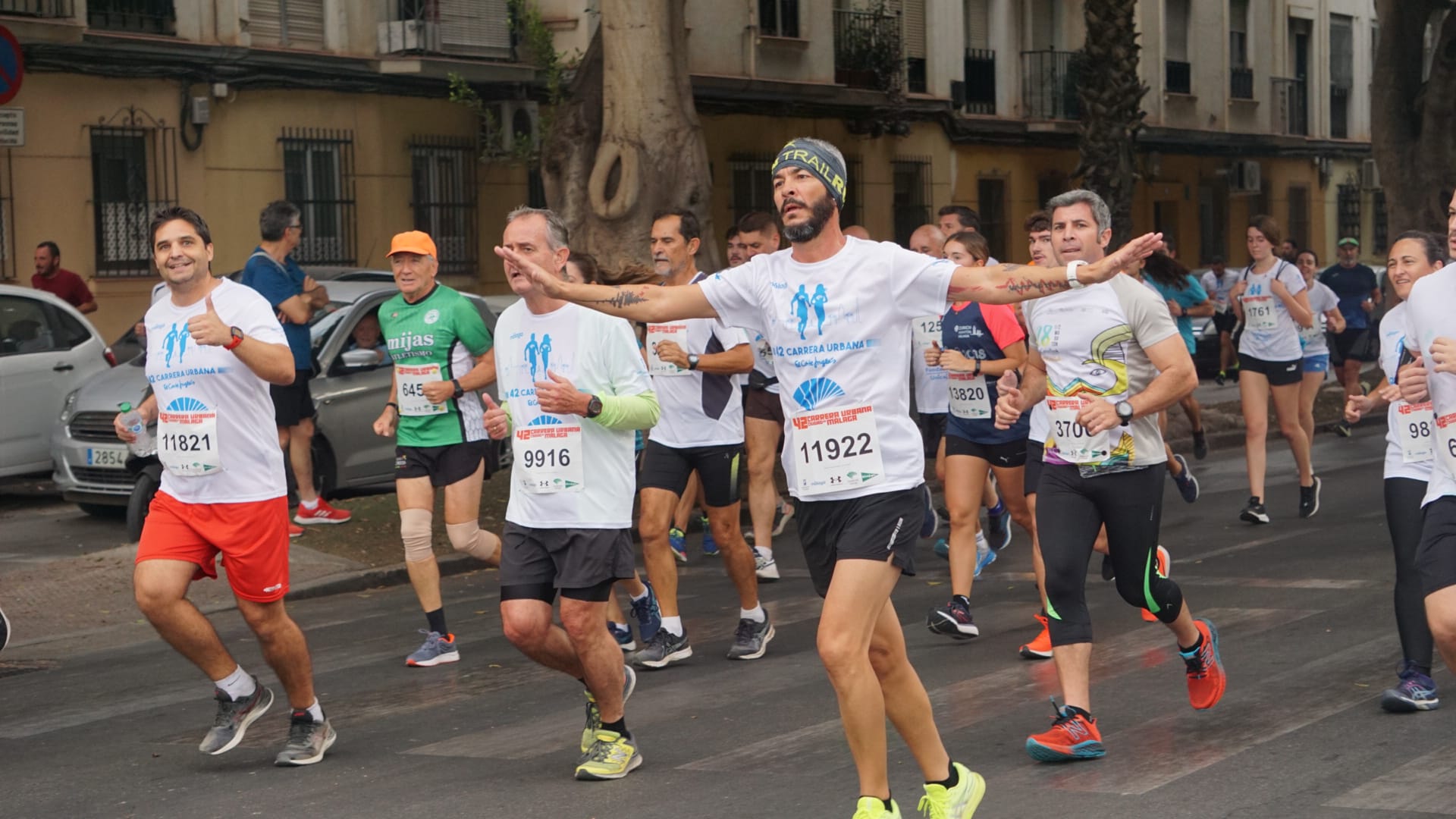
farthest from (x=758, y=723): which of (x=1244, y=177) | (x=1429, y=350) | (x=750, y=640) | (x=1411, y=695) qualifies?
(x=1244, y=177)

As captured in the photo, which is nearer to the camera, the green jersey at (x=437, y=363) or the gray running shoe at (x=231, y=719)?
the gray running shoe at (x=231, y=719)

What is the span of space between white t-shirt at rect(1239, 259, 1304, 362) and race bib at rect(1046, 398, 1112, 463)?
6.55 meters

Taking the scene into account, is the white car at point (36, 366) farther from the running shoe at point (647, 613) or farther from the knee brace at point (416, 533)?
the running shoe at point (647, 613)

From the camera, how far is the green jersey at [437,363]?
8.92m

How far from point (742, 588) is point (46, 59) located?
564 inches

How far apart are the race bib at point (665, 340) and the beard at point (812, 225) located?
3.60 meters

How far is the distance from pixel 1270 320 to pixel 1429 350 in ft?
24.6

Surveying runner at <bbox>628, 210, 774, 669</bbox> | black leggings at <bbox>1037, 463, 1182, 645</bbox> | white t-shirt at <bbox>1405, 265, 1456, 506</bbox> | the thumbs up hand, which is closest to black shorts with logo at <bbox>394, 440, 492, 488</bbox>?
runner at <bbox>628, 210, 774, 669</bbox>

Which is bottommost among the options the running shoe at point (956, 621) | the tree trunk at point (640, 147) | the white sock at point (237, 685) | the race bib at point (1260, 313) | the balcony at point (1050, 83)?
the running shoe at point (956, 621)

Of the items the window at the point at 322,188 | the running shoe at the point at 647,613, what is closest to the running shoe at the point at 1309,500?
the running shoe at the point at 647,613

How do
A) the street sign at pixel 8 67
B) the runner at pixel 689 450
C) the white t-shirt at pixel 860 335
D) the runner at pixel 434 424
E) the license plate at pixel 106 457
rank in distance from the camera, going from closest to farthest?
1. the white t-shirt at pixel 860 335
2. the runner at pixel 689 450
3. the runner at pixel 434 424
4. the street sign at pixel 8 67
5. the license plate at pixel 106 457

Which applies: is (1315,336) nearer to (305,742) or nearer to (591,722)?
(591,722)

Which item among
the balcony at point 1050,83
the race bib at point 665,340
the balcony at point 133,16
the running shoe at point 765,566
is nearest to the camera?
the race bib at point 665,340

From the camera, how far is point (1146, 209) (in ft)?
135
